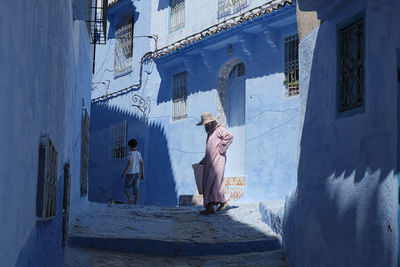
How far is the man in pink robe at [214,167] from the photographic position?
904cm

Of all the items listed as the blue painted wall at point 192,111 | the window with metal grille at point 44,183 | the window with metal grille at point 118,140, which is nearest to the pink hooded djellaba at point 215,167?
the blue painted wall at point 192,111

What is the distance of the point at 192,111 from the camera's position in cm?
1505

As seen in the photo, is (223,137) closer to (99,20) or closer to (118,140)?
(99,20)

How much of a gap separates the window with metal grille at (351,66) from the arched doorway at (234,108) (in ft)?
26.9

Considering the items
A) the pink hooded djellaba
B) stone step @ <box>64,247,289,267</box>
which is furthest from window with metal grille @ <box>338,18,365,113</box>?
the pink hooded djellaba

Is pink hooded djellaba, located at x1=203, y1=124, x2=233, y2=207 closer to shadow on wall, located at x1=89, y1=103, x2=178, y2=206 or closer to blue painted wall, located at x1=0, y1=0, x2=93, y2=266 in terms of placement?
blue painted wall, located at x1=0, y1=0, x2=93, y2=266

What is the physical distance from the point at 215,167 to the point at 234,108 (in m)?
4.78

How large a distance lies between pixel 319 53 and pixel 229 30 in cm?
760

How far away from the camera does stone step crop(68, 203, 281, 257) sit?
6.50m

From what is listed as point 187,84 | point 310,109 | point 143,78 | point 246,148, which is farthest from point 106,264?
point 143,78

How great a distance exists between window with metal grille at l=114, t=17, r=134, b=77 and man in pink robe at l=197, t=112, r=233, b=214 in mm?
9795

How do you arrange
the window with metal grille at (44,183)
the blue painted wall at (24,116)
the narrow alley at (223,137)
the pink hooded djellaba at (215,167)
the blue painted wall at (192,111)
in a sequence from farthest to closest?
the blue painted wall at (192,111) < the pink hooded djellaba at (215,167) < the window with metal grille at (44,183) < the narrow alley at (223,137) < the blue painted wall at (24,116)

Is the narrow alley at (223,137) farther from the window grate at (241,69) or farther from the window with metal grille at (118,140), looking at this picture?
the window with metal grille at (118,140)

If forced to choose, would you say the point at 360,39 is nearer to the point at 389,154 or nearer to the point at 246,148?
the point at 389,154
